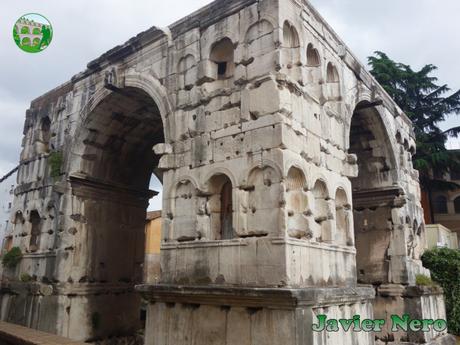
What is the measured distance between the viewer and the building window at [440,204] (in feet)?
97.3

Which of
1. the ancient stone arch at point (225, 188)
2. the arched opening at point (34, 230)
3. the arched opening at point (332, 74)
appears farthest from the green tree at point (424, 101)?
the arched opening at point (34, 230)

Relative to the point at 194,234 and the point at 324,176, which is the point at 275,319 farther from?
the point at 324,176

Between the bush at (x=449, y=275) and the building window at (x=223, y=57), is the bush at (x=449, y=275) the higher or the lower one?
the lower one

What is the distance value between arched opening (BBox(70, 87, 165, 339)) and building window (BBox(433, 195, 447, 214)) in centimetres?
2421

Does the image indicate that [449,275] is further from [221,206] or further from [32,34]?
[32,34]

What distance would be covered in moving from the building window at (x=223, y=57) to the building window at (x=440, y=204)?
2630cm

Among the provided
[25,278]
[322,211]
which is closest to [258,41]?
[322,211]

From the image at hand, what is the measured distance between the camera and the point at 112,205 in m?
11.1

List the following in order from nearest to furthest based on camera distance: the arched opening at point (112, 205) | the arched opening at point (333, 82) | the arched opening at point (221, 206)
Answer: the arched opening at point (221, 206)
the arched opening at point (333, 82)
the arched opening at point (112, 205)

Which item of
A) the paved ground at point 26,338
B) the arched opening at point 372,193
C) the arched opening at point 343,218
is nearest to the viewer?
the paved ground at point 26,338

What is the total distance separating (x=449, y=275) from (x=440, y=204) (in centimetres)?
1985

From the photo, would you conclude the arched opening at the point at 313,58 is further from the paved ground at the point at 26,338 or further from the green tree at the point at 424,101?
the green tree at the point at 424,101

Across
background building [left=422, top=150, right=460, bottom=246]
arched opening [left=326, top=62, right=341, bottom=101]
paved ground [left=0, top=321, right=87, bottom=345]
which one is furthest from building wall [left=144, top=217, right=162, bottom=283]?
background building [left=422, top=150, right=460, bottom=246]

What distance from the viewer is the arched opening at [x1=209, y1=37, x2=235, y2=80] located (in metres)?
7.70
